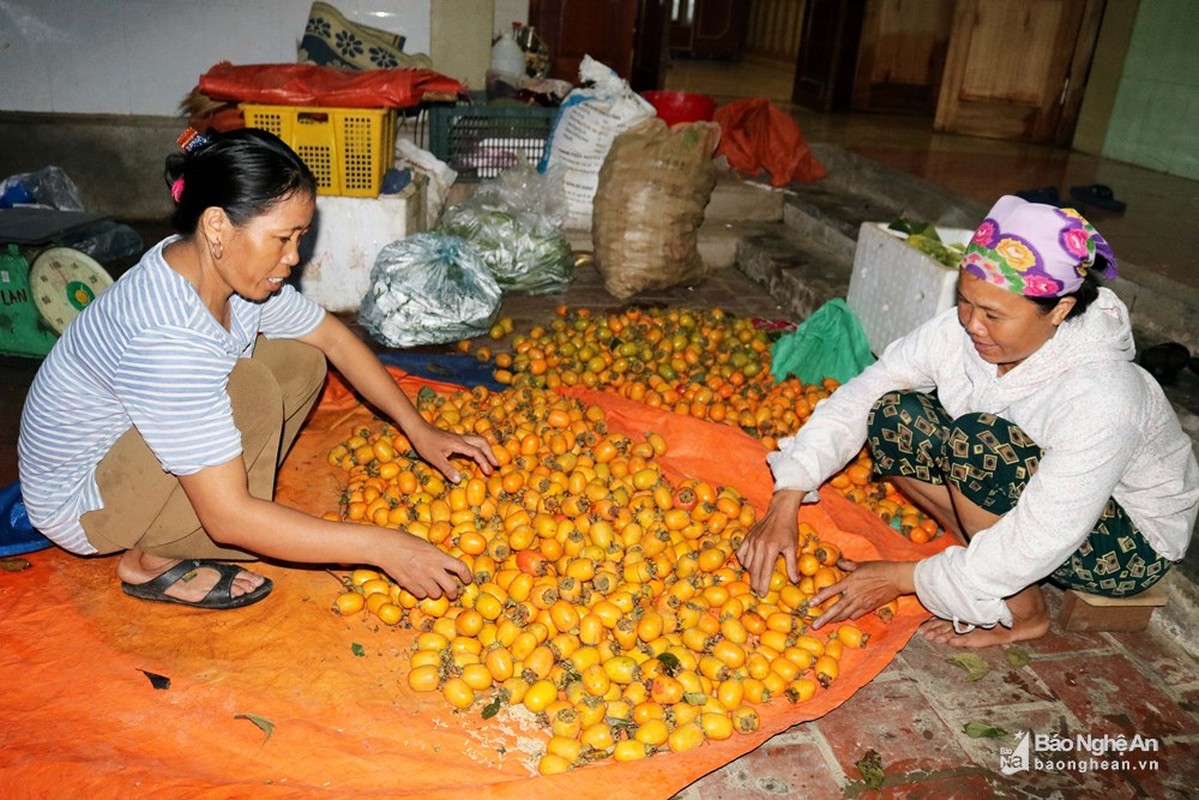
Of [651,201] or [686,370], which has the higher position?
[651,201]

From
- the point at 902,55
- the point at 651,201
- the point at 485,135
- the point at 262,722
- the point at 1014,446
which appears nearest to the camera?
the point at 262,722

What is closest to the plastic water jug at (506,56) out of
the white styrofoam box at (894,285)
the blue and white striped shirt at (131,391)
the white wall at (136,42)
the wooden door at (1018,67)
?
the white wall at (136,42)

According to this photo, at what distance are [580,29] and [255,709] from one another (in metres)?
7.96

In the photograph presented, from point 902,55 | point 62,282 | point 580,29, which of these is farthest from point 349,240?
point 902,55

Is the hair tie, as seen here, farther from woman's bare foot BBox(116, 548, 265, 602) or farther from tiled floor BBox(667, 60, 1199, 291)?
tiled floor BBox(667, 60, 1199, 291)

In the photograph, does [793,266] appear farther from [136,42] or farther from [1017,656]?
[136,42]

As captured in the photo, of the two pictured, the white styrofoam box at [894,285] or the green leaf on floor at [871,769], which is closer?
the green leaf on floor at [871,769]

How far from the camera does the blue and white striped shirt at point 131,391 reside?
6.69ft

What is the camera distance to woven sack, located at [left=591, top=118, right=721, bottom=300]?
17.5 ft

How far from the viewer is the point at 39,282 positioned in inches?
150

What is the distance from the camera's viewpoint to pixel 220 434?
6.81 feet

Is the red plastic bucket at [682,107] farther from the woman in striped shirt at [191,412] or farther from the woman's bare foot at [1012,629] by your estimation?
the woman's bare foot at [1012,629]

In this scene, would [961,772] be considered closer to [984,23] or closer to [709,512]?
[709,512]

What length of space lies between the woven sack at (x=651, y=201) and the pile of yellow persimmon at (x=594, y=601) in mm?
2402
